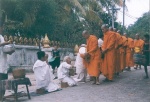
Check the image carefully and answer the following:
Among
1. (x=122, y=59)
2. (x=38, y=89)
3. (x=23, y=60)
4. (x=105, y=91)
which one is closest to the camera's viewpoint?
(x=105, y=91)

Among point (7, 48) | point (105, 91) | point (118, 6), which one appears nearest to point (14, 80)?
point (7, 48)

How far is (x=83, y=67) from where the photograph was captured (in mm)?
11664

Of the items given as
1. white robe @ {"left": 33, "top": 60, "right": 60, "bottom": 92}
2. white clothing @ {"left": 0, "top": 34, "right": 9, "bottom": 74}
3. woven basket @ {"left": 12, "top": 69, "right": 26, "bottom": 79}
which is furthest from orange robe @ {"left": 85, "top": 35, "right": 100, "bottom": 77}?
white clothing @ {"left": 0, "top": 34, "right": 9, "bottom": 74}

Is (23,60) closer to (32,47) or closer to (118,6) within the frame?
(32,47)

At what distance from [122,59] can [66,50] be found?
6849 millimetres

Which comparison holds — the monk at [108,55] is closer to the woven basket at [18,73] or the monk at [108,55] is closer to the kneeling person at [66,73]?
the kneeling person at [66,73]

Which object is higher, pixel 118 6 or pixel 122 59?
pixel 118 6

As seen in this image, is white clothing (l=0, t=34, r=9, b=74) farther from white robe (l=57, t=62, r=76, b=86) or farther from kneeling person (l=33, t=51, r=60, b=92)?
white robe (l=57, t=62, r=76, b=86)

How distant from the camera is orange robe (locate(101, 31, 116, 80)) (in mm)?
10656

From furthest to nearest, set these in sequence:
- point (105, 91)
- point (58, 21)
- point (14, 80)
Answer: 1. point (58, 21)
2. point (105, 91)
3. point (14, 80)

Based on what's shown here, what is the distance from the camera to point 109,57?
1070cm

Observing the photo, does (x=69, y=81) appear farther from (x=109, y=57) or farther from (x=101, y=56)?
(x=109, y=57)

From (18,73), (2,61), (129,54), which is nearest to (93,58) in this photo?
(18,73)

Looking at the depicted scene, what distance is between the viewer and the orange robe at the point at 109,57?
420 inches
